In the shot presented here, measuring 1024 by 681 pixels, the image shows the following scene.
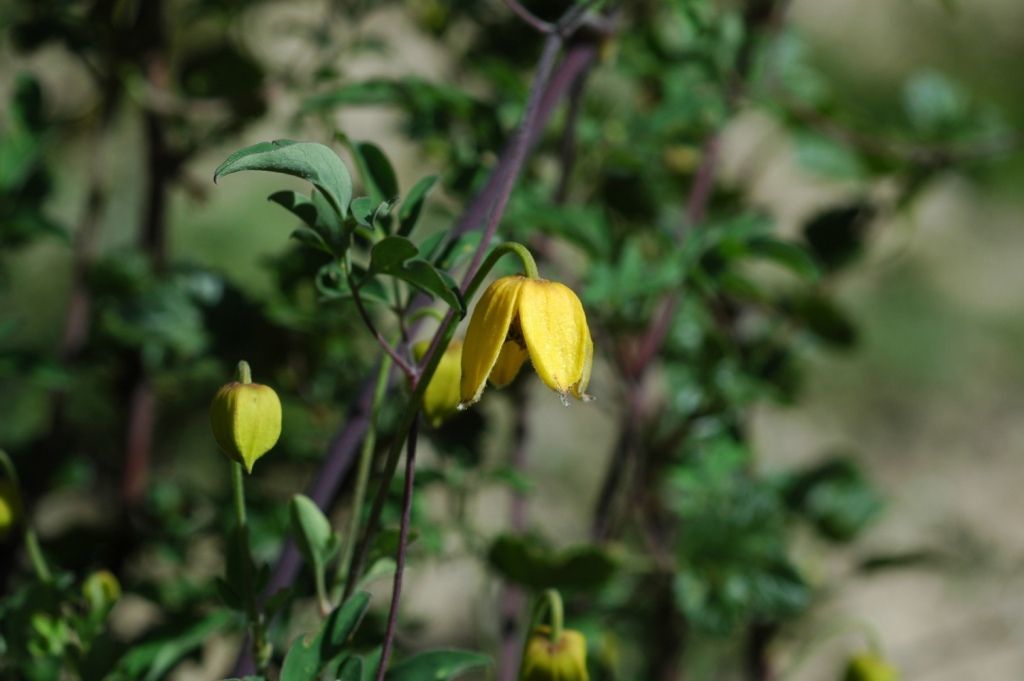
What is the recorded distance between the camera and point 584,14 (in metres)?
0.67

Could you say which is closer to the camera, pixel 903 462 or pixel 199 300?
pixel 199 300

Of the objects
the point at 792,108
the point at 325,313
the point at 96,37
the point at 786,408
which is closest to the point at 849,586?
the point at 786,408

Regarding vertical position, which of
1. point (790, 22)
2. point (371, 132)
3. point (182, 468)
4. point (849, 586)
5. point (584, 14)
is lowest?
point (182, 468)

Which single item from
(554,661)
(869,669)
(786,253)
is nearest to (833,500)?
(869,669)

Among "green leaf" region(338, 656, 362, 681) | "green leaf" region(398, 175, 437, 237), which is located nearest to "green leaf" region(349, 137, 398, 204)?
"green leaf" region(398, 175, 437, 237)

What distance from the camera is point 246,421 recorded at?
1.75ft

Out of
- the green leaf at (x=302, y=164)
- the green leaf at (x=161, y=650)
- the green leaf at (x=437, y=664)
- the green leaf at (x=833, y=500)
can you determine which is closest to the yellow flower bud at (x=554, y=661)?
the green leaf at (x=437, y=664)

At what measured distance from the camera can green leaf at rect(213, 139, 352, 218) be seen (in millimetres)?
440

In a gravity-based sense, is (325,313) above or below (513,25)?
below

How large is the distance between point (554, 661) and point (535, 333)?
0.27 m

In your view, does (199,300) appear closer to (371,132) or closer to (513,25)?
(513,25)

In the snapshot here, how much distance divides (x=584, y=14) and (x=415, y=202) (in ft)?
0.51

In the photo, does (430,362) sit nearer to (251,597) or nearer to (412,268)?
(412,268)

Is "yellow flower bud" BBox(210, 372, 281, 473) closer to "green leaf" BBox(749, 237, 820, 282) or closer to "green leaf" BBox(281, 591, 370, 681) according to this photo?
"green leaf" BBox(281, 591, 370, 681)
